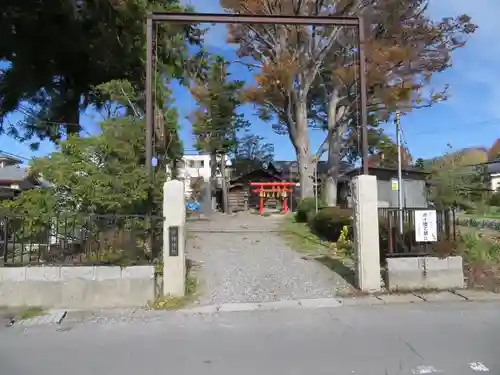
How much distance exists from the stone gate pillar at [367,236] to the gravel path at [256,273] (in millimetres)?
587

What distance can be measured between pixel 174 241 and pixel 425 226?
5012 millimetres

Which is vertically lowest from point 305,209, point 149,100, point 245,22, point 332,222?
point 332,222

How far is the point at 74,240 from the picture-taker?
852cm

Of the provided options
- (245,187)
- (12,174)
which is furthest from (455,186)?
(12,174)

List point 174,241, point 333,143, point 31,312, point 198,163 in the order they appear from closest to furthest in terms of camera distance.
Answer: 1. point 31,312
2. point 174,241
3. point 333,143
4. point 198,163

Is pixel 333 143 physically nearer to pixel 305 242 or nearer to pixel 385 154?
pixel 305 242

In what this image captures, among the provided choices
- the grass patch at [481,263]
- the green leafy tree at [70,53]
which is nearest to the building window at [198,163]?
the green leafy tree at [70,53]

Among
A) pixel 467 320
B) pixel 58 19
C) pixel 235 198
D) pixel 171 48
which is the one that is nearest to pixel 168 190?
pixel 467 320

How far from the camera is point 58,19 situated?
1274 centimetres

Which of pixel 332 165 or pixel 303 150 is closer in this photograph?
pixel 303 150

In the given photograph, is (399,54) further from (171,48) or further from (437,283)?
(437,283)

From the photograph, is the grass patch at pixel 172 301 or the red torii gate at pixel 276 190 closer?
the grass patch at pixel 172 301

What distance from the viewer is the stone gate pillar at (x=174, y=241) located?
8.38m

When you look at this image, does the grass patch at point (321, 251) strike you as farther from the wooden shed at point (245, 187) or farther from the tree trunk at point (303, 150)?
the wooden shed at point (245, 187)
